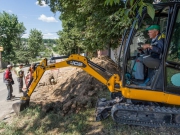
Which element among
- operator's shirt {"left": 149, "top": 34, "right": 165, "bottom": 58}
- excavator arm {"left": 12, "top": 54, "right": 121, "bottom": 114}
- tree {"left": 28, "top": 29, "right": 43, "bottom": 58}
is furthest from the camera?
tree {"left": 28, "top": 29, "right": 43, "bottom": 58}

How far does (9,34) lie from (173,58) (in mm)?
38901

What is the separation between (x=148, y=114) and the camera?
140 inches

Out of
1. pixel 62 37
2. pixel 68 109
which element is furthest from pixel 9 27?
pixel 68 109

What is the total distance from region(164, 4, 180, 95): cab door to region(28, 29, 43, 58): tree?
3889 cm

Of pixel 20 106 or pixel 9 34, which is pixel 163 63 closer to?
pixel 20 106

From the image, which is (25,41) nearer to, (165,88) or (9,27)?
(9,27)

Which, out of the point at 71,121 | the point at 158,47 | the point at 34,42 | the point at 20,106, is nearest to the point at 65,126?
the point at 71,121

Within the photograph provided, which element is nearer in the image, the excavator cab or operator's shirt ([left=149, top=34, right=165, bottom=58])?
the excavator cab

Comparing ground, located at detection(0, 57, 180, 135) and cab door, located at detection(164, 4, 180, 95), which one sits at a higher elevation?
cab door, located at detection(164, 4, 180, 95)

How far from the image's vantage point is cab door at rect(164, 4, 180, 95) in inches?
125

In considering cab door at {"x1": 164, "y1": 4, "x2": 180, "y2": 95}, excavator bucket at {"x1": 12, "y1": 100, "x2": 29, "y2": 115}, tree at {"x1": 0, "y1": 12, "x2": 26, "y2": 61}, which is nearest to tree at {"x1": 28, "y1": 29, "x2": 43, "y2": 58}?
tree at {"x1": 0, "y1": 12, "x2": 26, "y2": 61}

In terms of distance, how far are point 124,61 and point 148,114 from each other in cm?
126

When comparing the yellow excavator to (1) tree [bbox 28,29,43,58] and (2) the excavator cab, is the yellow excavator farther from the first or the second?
(1) tree [bbox 28,29,43,58]

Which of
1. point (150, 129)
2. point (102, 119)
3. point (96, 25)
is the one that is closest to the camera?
point (150, 129)
